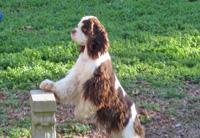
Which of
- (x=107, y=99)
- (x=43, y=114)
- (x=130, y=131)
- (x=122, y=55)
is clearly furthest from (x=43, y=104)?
(x=122, y=55)

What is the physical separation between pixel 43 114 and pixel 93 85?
0.67 metres

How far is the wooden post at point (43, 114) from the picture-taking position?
3.80m

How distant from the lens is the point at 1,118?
5930mm

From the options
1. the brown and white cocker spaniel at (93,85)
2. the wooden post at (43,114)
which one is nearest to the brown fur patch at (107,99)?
the brown and white cocker spaniel at (93,85)

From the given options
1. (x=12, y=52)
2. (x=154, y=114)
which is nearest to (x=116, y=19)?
(x=12, y=52)

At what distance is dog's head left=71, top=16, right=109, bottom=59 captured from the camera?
4.25 meters

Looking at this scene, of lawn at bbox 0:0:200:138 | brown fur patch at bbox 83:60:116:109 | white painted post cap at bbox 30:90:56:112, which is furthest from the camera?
lawn at bbox 0:0:200:138

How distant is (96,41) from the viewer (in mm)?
4270

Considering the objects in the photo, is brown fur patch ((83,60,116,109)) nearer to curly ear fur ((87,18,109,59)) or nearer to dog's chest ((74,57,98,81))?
dog's chest ((74,57,98,81))

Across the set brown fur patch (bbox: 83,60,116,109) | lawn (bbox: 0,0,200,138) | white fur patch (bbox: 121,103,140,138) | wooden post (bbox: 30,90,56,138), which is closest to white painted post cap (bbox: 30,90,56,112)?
wooden post (bbox: 30,90,56,138)

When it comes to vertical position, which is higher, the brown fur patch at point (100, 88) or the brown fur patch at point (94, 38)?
the brown fur patch at point (94, 38)

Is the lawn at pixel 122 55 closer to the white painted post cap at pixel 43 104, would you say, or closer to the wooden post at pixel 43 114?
the wooden post at pixel 43 114

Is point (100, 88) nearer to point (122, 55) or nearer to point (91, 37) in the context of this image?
point (91, 37)

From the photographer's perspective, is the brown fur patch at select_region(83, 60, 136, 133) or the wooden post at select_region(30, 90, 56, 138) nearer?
the wooden post at select_region(30, 90, 56, 138)
